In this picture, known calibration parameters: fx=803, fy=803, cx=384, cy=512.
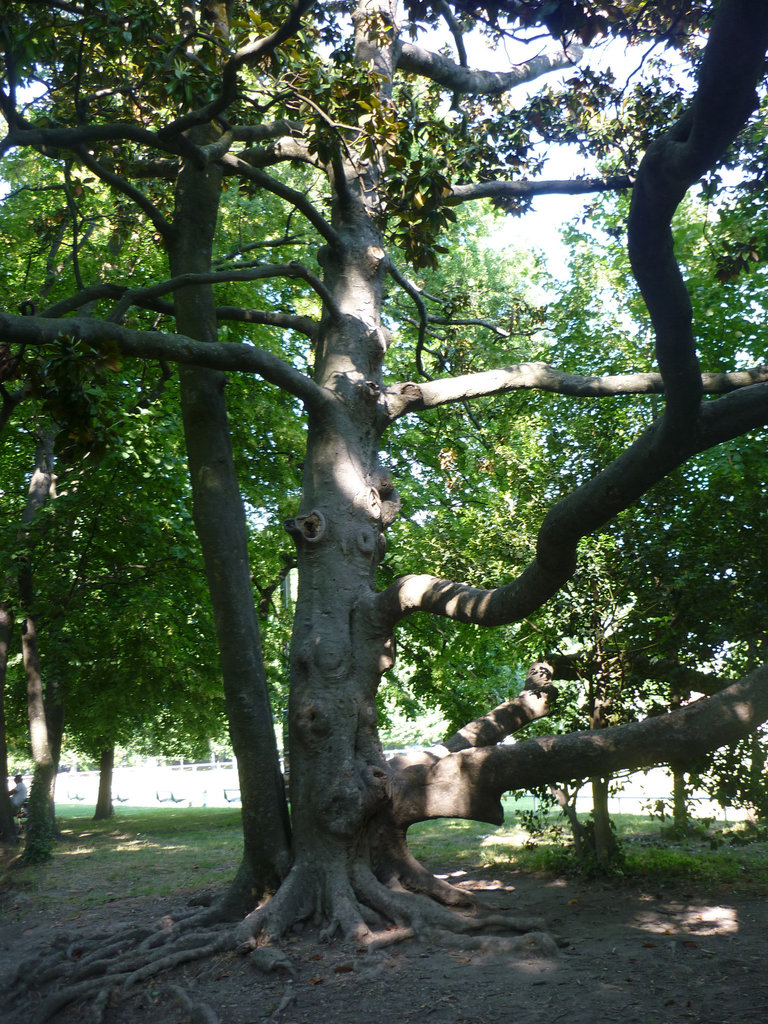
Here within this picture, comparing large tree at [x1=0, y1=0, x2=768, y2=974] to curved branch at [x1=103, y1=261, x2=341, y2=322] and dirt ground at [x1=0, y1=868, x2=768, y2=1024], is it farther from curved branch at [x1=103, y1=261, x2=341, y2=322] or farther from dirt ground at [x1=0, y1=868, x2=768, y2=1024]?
dirt ground at [x1=0, y1=868, x2=768, y2=1024]

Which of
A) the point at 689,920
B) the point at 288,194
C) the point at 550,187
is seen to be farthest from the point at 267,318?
the point at 689,920

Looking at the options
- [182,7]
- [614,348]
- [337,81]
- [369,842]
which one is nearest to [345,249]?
[337,81]

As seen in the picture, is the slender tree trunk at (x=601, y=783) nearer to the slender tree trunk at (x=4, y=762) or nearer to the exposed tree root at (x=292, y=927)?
the exposed tree root at (x=292, y=927)

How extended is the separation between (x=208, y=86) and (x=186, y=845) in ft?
44.7

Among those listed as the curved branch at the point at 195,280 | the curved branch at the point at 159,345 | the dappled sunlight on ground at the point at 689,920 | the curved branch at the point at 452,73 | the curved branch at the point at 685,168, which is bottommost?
the dappled sunlight on ground at the point at 689,920

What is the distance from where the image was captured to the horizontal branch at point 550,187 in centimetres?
762

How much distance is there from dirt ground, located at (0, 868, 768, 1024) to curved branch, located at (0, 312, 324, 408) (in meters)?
4.13

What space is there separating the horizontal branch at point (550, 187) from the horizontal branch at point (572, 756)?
4.63 m

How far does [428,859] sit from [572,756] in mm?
5442

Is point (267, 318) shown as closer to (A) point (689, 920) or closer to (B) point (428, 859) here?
(A) point (689, 920)

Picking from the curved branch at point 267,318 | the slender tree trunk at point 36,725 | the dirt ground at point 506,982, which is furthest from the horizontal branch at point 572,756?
the slender tree trunk at point 36,725

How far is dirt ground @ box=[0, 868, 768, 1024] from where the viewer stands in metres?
4.49

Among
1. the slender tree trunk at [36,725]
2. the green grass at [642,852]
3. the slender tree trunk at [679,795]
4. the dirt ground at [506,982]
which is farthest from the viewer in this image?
the slender tree trunk at [36,725]

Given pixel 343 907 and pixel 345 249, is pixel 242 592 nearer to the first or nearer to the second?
pixel 343 907
